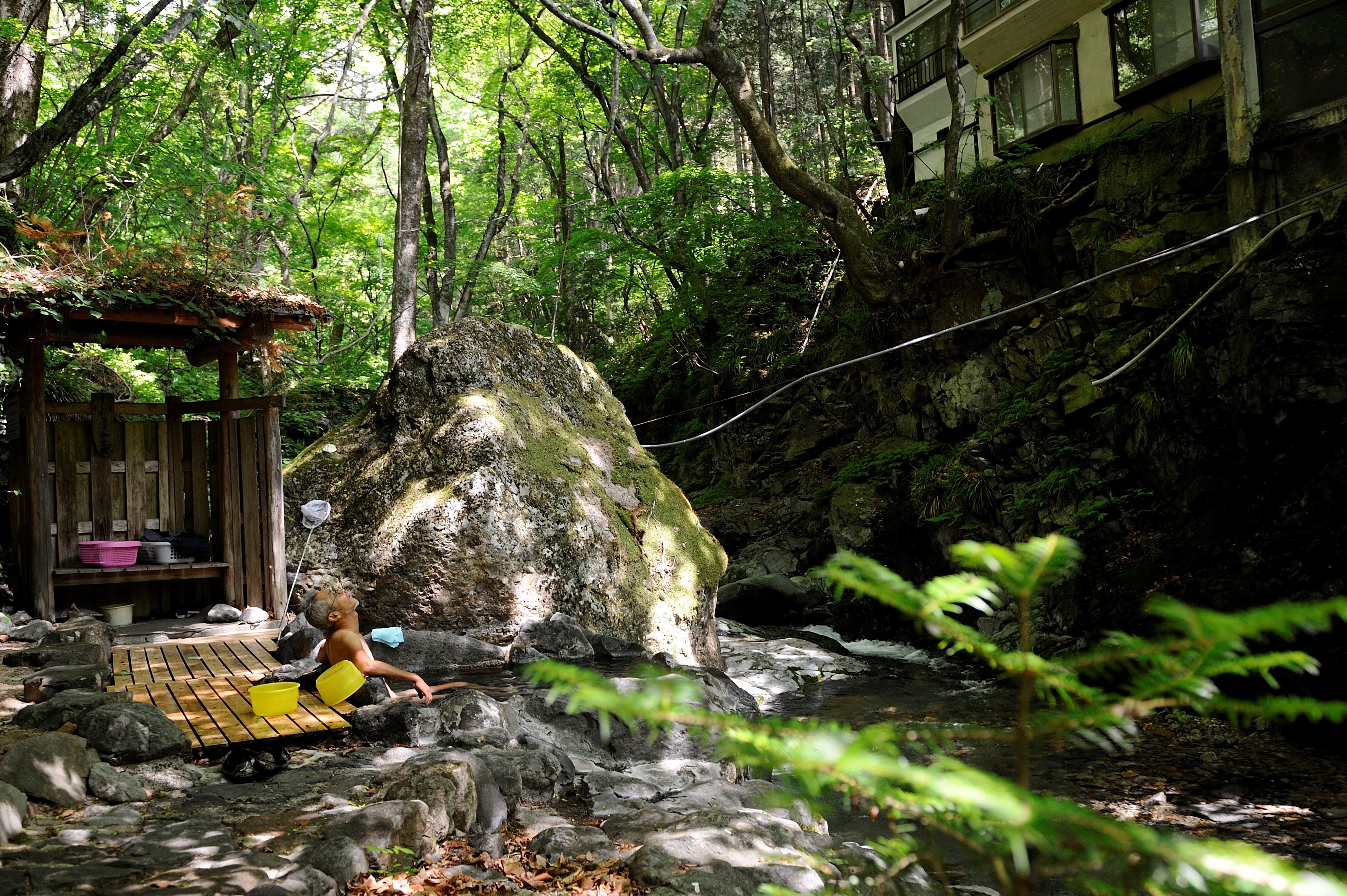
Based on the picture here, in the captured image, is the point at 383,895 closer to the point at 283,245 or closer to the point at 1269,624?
the point at 1269,624

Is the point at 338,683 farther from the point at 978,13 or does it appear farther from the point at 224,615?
the point at 978,13

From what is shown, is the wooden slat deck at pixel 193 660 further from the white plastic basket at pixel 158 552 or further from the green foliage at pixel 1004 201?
the green foliage at pixel 1004 201

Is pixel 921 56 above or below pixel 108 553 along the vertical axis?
above

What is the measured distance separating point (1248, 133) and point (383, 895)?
11.8 metres

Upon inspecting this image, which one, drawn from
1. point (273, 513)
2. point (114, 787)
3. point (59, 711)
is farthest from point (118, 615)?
point (114, 787)

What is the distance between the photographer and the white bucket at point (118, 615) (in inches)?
350

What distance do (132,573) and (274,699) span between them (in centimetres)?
415

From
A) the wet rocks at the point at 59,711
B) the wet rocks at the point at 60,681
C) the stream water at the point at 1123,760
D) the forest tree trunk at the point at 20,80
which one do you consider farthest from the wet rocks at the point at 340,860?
the forest tree trunk at the point at 20,80

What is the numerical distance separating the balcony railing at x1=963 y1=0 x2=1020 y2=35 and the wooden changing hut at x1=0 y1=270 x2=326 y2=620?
48.6ft

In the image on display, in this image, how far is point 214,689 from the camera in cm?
628

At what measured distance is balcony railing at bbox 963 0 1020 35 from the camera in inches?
698

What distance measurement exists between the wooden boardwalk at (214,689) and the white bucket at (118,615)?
1357 millimetres

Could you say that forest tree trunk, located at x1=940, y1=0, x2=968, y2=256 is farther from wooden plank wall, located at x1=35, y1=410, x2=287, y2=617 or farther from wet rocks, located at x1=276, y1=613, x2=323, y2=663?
wet rocks, located at x1=276, y1=613, x2=323, y2=663

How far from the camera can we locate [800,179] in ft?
45.3
